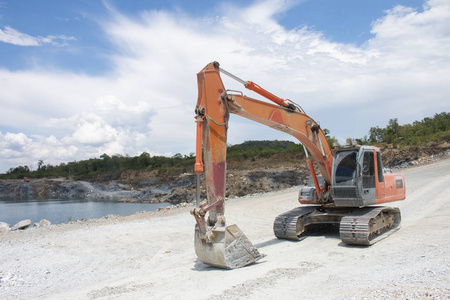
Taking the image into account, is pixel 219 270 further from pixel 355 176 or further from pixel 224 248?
pixel 355 176

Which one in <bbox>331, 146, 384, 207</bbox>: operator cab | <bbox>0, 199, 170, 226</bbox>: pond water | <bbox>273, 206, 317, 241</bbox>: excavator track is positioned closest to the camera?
<bbox>331, 146, 384, 207</bbox>: operator cab

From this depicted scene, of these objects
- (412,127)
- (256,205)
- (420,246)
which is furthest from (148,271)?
(412,127)

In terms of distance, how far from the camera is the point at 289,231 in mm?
8594

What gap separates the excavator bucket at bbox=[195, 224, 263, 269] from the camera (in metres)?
6.02

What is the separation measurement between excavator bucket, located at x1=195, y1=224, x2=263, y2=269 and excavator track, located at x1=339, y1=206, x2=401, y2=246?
8.54 ft

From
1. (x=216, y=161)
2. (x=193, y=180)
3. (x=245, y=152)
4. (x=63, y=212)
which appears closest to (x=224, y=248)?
(x=216, y=161)

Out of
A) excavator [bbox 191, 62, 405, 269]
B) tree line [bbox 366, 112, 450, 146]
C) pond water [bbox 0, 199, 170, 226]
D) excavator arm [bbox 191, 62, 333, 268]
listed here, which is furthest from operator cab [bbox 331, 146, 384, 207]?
tree line [bbox 366, 112, 450, 146]

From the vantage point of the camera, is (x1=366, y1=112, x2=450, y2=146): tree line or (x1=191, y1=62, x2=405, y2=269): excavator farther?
(x1=366, y1=112, x2=450, y2=146): tree line

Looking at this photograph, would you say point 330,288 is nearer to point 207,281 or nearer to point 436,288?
point 436,288

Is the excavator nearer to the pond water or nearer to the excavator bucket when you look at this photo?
the excavator bucket

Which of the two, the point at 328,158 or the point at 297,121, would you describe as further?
the point at 328,158

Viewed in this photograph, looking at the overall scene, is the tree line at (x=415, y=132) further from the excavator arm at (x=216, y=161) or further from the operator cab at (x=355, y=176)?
the excavator arm at (x=216, y=161)

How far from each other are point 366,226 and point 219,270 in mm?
3413

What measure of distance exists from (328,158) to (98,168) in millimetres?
74536
